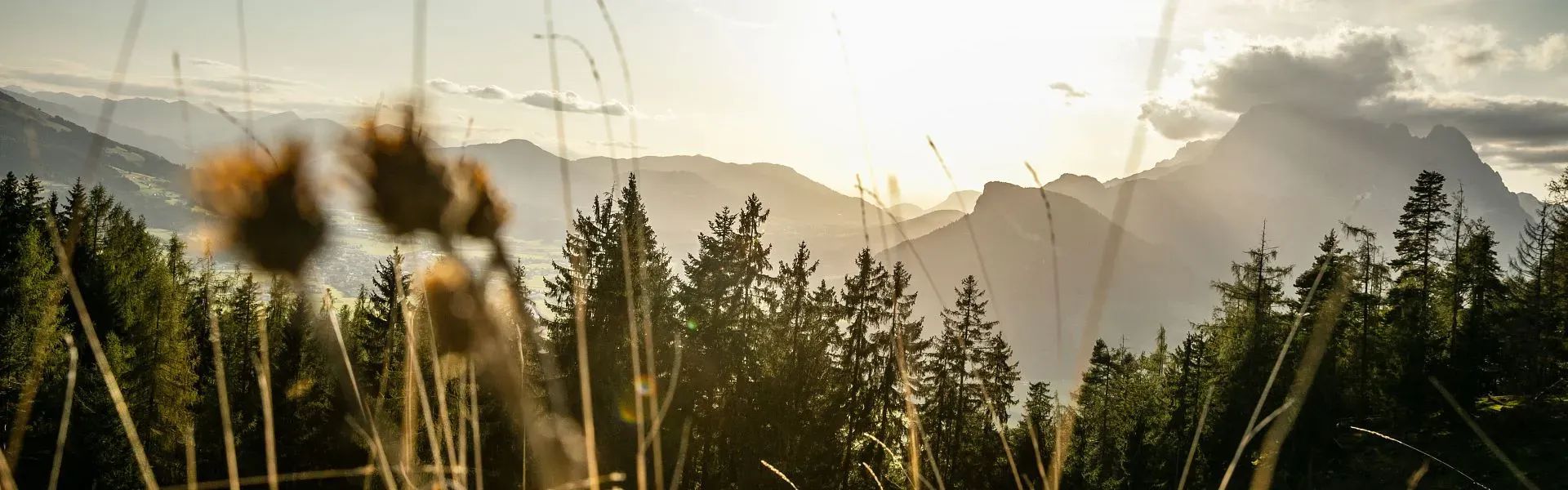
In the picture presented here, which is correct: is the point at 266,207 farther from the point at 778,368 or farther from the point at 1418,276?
the point at 1418,276

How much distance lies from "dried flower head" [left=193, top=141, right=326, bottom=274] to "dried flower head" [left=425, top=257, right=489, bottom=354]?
458 mm

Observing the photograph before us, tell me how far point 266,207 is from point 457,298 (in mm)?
798

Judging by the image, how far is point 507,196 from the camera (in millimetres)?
3426

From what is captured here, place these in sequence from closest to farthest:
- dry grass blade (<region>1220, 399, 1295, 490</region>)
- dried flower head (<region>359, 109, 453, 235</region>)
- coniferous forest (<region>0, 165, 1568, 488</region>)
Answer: dry grass blade (<region>1220, 399, 1295, 490</region>) < dried flower head (<region>359, 109, 453, 235</region>) < coniferous forest (<region>0, 165, 1568, 488</region>)

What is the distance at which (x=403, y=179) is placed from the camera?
293cm

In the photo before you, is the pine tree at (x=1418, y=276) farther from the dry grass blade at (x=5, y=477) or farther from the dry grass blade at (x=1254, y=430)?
the dry grass blade at (x=5, y=477)

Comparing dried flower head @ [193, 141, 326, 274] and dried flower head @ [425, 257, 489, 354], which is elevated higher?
Result: dried flower head @ [193, 141, 326, 274]

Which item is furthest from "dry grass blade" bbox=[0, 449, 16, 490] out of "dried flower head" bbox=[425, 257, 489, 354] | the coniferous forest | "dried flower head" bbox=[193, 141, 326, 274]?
the coniferous forest

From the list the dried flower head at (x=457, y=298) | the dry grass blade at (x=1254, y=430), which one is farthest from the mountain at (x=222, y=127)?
the dry grass blade at (x=1254, y=430)

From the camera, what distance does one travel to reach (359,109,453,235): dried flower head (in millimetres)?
2895

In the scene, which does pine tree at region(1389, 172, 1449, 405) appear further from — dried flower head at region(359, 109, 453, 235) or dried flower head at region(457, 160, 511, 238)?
dried flower head at region(359, 109, 453, 235)

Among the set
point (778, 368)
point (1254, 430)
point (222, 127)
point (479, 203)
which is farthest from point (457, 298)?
point (778, 368)

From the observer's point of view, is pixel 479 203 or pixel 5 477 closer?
pixel 5 477

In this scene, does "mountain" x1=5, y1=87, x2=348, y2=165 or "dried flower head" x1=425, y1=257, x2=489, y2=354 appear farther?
"dried flower head" x1=425, y1=257, x2=489, y2=354
